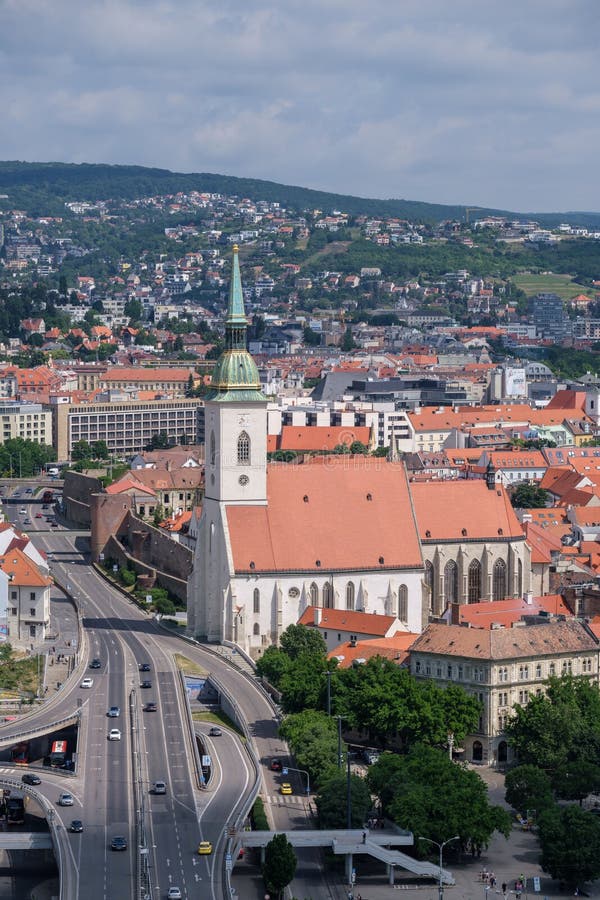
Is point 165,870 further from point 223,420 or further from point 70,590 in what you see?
point 70,590

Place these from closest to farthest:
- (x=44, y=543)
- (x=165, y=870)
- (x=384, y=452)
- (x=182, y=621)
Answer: (x=165, y=870) → (x=182, y=621) → (x=44, y=543) → (x=384, y=452)

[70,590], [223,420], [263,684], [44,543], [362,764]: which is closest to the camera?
[362,764]

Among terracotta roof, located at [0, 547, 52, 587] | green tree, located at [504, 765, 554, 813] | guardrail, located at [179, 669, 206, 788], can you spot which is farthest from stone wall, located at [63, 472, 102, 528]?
green tree, located at [504, 765, 554, 813]

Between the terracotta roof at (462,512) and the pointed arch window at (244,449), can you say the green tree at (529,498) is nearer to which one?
the terracotta roof at (462,512)

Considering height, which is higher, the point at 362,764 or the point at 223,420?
the point at 223,420

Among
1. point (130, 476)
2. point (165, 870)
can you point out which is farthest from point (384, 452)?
point (165, 870)

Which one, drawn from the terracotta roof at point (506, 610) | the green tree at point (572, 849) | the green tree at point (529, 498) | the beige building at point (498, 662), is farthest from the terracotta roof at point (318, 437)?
the green tree at point (572, 849)

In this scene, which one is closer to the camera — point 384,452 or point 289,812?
point 289,812
